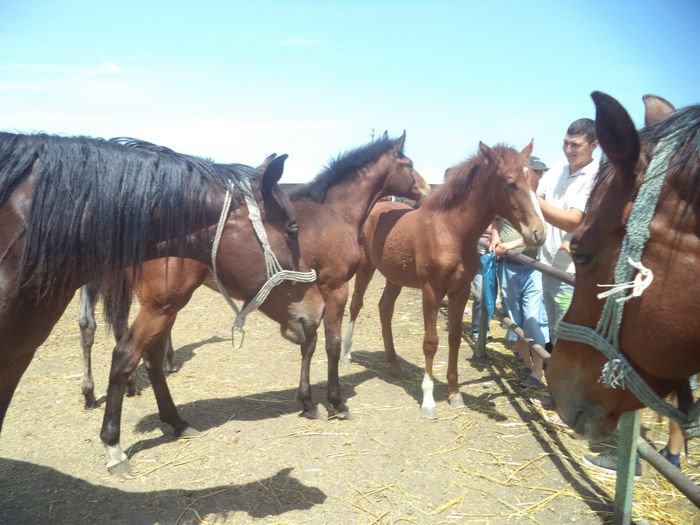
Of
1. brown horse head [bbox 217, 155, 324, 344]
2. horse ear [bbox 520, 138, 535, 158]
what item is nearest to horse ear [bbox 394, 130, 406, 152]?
horse ear [bbox 520, 138, 535, 158]

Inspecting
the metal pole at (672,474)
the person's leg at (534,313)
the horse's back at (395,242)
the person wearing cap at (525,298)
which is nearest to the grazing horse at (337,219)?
the horse's back at (395,242)

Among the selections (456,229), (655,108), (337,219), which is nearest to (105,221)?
(655,108)

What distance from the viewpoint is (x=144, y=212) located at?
1.83 metres

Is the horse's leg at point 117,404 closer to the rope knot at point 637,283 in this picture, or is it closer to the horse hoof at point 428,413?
the horse hoof at point 428,413

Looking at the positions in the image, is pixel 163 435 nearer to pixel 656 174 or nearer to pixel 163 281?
pixel 163 281

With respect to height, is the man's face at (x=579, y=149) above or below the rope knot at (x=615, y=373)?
above

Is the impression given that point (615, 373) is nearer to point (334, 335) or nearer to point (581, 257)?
point (581, 257)

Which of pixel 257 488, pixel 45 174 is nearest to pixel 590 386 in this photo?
pixel 45 174

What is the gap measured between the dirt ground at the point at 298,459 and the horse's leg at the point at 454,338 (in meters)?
0.14

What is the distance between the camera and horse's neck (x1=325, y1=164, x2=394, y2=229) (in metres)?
4.17

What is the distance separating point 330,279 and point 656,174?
303 centimetres

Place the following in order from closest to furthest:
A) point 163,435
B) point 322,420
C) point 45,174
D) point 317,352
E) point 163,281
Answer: point 45,174
point 163,281
point 163,435
point 322,420
point 317,352

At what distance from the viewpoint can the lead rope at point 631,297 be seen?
1.10m

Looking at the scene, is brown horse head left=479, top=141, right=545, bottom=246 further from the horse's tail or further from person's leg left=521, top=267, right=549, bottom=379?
the horse's tail
